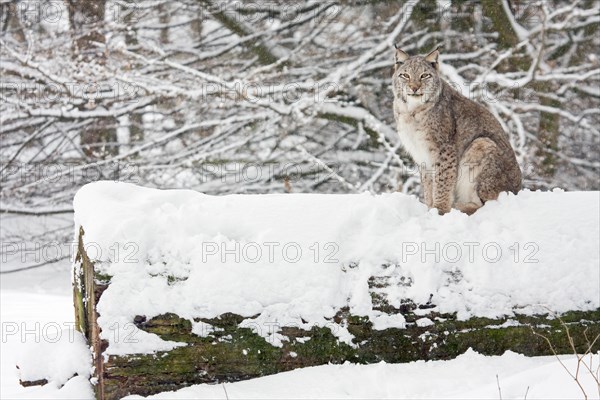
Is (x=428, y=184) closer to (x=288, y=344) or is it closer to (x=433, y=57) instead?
(x=433, y=57)

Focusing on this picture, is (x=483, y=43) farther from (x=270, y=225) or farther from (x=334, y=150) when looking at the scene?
(x=270, y=225)

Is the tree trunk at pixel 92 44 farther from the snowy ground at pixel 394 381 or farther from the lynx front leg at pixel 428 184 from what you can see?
the snowy ground at pixel 394 381

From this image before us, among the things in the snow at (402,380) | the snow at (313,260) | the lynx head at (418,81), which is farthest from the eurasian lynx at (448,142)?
the snow at (402,380)

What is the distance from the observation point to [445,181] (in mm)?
4879

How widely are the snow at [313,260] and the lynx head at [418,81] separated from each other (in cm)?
128

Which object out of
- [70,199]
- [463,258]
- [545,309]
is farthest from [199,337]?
[70,199]

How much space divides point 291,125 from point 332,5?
91.7 inches

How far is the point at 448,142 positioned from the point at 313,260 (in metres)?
1.74

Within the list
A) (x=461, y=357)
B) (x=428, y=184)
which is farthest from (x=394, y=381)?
(x=428, y=184)

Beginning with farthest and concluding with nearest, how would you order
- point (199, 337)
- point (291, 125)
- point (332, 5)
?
1. point (332, 5)
2. point (291, 125)
3. point (199, 337)

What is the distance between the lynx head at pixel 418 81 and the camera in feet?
16.4

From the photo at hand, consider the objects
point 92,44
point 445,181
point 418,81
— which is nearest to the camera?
point 445,181

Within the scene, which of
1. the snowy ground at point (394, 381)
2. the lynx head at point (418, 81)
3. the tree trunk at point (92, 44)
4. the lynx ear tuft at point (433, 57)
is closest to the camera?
the snowy ground at point (394, 381)

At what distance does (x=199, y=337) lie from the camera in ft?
11.6
